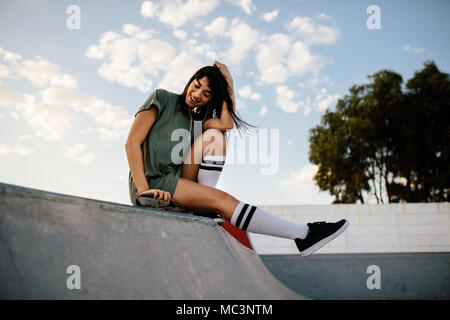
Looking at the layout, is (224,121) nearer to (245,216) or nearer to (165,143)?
(165,143)

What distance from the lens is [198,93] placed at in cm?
231

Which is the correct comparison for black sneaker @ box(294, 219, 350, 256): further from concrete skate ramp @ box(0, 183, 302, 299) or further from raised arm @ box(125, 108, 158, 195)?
raised arm @ box(125, 108, 158, 195)

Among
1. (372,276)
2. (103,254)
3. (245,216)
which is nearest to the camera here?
(103,254)

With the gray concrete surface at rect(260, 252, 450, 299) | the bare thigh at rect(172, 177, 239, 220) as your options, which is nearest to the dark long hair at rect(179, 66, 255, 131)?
the bare thigh at rect(172, 177, 239, 220)

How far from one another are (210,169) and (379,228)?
6114 mm

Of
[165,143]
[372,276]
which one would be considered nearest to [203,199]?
[165,143]

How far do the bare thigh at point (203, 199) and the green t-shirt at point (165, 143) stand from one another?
0.07 metres

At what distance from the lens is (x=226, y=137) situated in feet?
7.58

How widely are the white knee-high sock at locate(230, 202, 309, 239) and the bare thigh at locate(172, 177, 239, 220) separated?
0.06m

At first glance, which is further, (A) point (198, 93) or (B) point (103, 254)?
(A) point (198, 93)

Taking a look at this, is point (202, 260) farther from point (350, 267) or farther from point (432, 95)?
point (432, 95)

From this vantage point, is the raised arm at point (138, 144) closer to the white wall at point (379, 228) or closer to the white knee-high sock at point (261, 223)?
the white knee-high sock at point (261, 223)

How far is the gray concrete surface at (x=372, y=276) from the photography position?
4.42m
